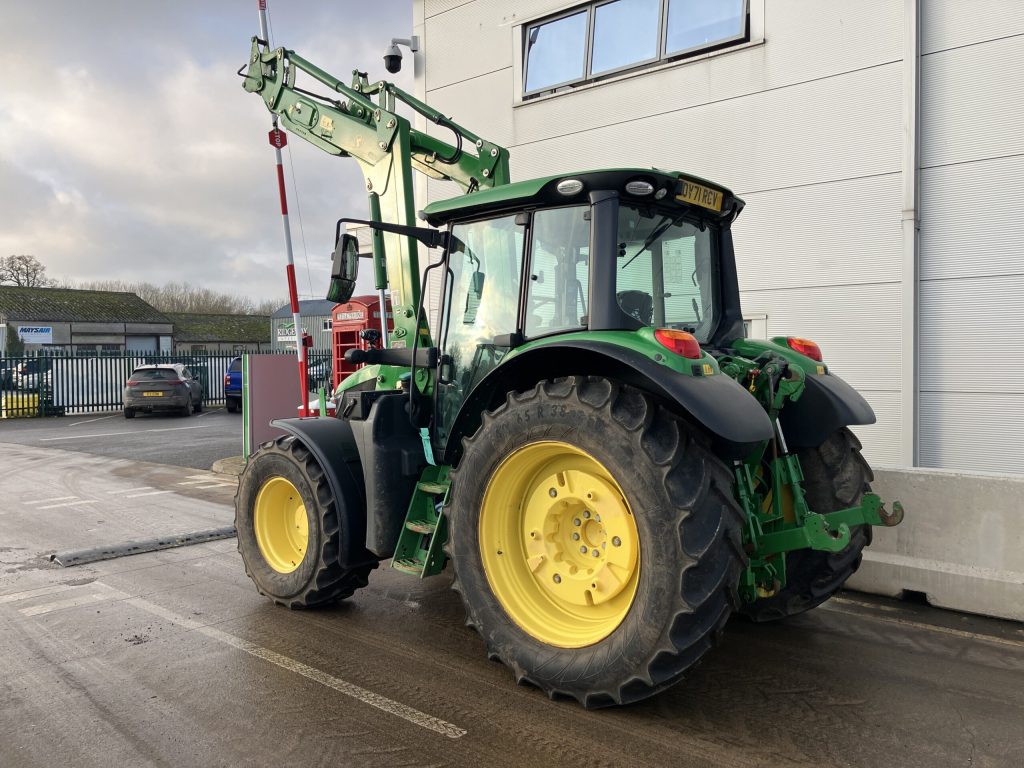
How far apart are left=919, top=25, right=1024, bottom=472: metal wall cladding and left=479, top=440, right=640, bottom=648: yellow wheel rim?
5119mm

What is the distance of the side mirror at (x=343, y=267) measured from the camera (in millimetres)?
4578

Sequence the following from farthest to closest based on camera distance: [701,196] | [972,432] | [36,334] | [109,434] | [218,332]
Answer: [218,332] → [36,334] → [109,434] → [972,432] → [701,196]

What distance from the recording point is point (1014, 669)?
13.5 ft

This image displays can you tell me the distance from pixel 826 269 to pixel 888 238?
2.10 feet

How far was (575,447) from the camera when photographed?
3.54m

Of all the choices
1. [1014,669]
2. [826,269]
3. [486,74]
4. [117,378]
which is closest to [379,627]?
[1014,669]

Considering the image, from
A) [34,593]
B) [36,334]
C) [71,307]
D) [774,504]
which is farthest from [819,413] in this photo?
[71,307]

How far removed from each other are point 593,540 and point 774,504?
1101mm

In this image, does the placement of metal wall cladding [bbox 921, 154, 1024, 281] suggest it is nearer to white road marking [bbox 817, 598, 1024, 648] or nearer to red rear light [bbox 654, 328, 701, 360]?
white road marking [bbox 817, 598, 1024, 648]

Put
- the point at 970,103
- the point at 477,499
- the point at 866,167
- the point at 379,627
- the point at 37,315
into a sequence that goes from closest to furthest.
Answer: the point at 477,499 < the point at 379,627 < the point at 970,103 < the point at 866,167 < the point at 37,315

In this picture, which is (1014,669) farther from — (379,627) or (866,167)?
(866,167)

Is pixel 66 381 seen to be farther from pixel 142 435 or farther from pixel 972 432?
pixel 972 432

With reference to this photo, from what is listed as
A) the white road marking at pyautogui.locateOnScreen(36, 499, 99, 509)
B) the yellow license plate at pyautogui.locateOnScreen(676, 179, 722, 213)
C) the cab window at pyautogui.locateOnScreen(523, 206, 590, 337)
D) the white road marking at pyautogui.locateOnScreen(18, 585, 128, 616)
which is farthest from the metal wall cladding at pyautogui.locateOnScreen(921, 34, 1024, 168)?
the white road marking at pyautogui.locateOnScreen(36, 499, 99, 509)

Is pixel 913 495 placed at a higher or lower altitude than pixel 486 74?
lower
